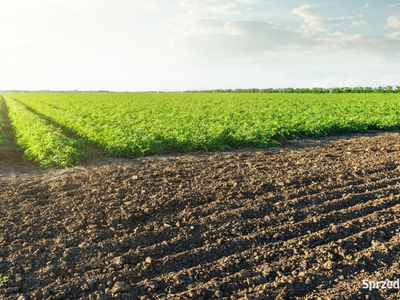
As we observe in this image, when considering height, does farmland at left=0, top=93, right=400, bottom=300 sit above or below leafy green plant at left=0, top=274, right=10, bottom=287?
above

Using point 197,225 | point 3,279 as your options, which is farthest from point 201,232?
point 3,279

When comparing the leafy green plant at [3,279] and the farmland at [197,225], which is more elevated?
the farmland at [197,225]

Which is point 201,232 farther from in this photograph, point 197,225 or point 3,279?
point 3,279

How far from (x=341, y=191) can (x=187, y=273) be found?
14.0 feet

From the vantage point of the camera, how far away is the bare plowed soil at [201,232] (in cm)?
429

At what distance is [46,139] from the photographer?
11336 millimetres

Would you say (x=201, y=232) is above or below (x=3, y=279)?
above

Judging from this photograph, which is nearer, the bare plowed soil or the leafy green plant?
the bare plowed soil

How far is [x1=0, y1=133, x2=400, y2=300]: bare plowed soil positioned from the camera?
14.1 feet

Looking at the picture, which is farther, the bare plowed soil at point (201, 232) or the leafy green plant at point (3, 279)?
the leafy green plant at point (3, 279)

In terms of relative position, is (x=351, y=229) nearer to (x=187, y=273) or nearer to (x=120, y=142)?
(x=187, y=273)

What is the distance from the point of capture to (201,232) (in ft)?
18.2

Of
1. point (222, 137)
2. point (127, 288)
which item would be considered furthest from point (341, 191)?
point (222, 137)

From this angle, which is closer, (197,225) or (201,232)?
(201,232)
